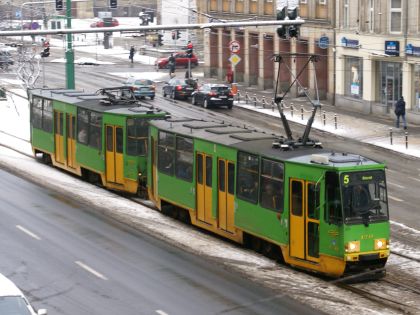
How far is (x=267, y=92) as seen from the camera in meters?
69.4

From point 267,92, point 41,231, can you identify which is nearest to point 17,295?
point 41,231

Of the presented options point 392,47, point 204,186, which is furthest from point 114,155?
point 392,47

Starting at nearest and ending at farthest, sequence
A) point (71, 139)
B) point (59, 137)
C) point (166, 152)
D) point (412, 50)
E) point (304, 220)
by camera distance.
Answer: point (304, 220), point (166, 152), point (71, 139), point (59, 137), point (412, 50)

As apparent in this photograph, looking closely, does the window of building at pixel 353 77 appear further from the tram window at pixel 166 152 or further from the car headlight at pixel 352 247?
the car headlight at pixel 352 247

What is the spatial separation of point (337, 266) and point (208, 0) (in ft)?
187

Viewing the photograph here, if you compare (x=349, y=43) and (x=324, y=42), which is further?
(x=324, y=42)

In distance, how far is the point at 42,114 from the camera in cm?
4184

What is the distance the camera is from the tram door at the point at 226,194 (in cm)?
2655

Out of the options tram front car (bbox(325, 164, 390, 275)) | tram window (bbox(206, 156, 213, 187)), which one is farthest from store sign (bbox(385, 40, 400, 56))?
tram front car (bbox(325, 164, 390, 275))

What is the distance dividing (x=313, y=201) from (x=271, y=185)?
1.81 metres

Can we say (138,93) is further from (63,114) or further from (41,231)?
(41,231)

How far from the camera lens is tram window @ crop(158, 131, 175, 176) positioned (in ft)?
98.4

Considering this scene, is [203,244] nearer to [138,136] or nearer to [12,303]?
[138,136]

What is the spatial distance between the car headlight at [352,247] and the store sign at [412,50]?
3108cm
